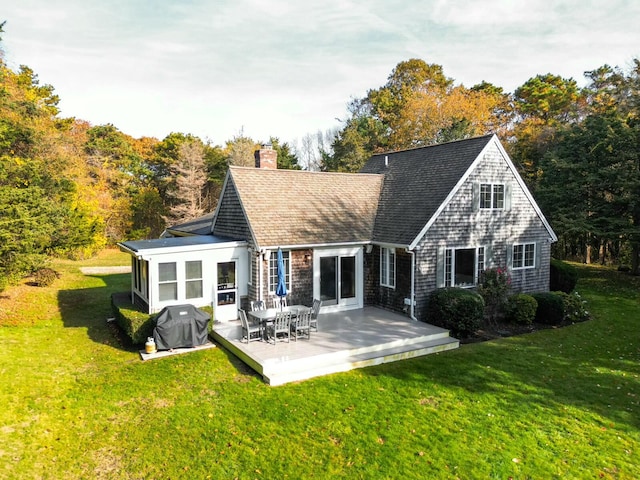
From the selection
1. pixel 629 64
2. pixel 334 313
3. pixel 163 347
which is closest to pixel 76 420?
pixel 163 347

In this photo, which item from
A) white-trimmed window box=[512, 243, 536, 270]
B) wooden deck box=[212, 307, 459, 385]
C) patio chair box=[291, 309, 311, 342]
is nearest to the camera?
wooden deck box=[212, 307, 459, 385]

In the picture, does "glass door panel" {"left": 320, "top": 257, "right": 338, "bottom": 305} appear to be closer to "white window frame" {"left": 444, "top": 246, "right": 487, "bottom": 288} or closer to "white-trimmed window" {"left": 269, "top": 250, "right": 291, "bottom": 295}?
"white-trimmed window" {"left": 269, "top": 250, "right": 291, "bottom": 295}

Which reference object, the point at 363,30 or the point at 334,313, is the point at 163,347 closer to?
the point at 334,313

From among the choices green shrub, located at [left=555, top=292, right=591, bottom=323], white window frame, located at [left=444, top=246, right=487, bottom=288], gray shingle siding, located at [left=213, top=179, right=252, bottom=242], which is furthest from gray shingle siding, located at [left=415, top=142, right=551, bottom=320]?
gray shingle siding, located at [left=213, top=179, right=252, bottom=242]

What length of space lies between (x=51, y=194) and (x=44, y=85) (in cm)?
2412

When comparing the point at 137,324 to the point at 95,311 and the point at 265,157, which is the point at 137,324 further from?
the point at 265,157

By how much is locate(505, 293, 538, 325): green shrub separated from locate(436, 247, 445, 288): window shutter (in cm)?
275

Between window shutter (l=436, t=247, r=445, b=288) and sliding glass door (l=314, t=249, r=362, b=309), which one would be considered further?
sliding glass door (l=314, t=249, r=362, b=309)

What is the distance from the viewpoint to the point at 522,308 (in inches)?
602

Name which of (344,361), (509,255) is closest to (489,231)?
(509,255)

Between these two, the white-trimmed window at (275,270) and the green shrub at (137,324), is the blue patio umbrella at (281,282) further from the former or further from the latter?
the green shrub at (137,324)

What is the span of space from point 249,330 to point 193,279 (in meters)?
3.07

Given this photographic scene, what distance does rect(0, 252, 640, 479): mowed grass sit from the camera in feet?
23.4

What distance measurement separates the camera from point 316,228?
621 inches
